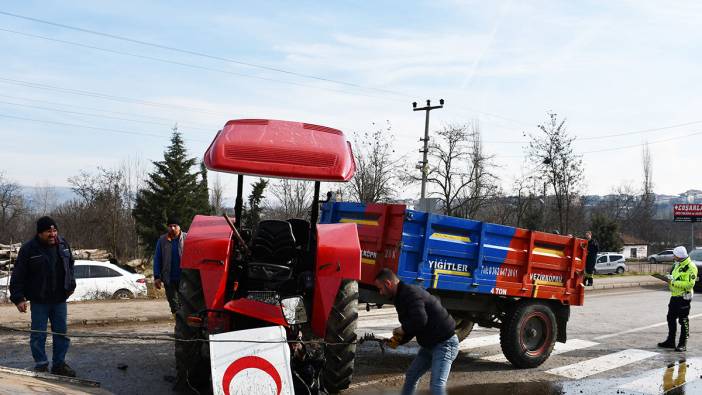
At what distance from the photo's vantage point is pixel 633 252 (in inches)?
2864

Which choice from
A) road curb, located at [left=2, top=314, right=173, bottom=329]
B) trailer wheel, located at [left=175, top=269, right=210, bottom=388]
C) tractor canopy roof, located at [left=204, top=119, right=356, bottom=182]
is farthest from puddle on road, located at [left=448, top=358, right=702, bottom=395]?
road curb, located at [left=2, top=314, right=173, bottom=329]

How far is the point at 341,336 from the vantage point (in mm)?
6188

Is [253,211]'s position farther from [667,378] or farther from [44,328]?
[667,378]

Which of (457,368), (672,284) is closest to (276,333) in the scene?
(457,368)

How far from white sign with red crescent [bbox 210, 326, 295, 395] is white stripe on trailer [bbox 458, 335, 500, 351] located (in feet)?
16.5

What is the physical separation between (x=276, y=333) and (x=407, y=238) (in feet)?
8.60

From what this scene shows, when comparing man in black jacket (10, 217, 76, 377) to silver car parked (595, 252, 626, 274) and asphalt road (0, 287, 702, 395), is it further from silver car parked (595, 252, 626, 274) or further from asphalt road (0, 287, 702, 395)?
silver car parked (595, 252, 626, 274)

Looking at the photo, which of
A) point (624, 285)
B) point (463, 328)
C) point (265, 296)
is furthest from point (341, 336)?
point (624, 285)

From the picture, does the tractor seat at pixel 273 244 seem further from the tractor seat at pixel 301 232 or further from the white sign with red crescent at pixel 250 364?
the white sign with red crescent at pixel 250 364

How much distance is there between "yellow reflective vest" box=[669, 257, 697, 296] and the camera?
10445mm

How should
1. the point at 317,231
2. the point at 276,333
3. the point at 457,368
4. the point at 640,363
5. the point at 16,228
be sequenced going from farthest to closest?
the point at 16,228 → the point at 640,363 → the point at 457,368 → the point at 317,231 → the point at 276,333

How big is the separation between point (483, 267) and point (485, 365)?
4.96ft

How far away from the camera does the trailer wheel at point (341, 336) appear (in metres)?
6.18

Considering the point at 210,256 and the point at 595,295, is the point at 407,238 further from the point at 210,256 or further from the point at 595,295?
the point at 595,295
